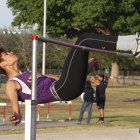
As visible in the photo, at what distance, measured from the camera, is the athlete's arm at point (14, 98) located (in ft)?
21.2

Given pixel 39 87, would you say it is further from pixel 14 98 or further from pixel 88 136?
pixel 88 136

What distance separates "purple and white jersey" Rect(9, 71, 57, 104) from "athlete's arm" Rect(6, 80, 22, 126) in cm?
11

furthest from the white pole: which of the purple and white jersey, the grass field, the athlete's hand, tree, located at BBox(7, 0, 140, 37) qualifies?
tree, located at BBox(7, 0, 140, 37)

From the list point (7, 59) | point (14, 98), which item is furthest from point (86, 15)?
point (14, 98)

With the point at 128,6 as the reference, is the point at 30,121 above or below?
below

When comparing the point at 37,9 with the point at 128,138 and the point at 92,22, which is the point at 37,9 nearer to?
the point at 92,22

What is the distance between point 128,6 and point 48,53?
3558 cm

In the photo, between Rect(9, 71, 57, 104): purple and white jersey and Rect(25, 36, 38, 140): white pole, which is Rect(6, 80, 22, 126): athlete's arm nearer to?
Rect(9, 71, 57, 104): purple and white jersey

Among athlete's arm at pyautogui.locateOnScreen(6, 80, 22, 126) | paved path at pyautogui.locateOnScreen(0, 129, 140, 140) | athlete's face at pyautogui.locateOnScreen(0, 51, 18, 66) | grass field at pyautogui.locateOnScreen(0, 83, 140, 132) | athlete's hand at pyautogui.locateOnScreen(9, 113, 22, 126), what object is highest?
athlete's face at pyautogui.locateOnScreen(0, 51, 18, 66)

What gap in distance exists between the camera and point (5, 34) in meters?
85.0

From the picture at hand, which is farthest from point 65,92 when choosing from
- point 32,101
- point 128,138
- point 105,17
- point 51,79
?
point 105,17

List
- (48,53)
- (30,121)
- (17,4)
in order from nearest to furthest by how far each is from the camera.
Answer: (30,121) → (17,4) → (48,53)

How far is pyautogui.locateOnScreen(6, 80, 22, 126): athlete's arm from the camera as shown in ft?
21.2

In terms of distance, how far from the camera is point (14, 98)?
22.0 feet
